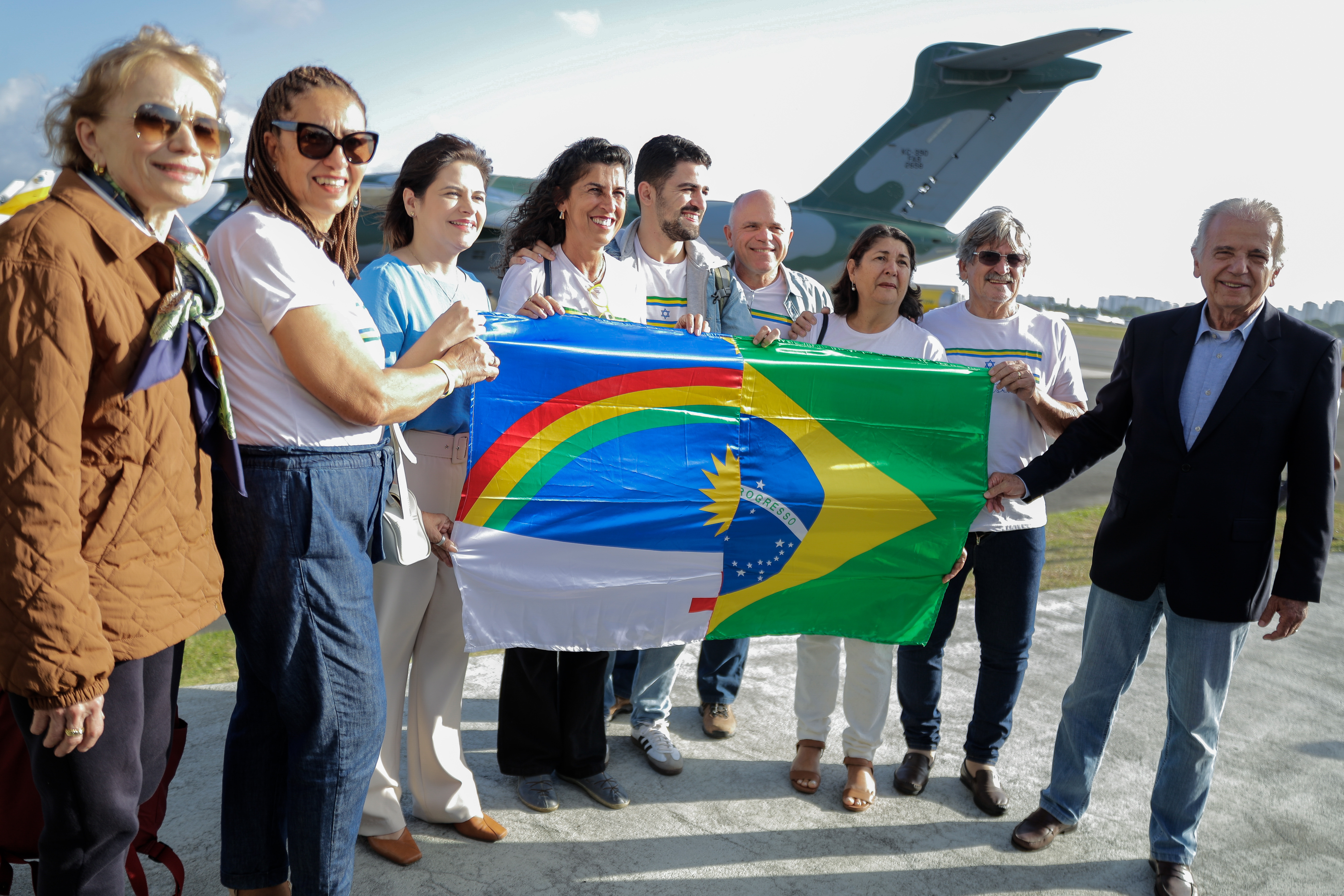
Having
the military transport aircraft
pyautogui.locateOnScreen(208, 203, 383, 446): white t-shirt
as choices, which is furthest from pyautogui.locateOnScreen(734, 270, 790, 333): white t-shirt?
the military transport aircraft

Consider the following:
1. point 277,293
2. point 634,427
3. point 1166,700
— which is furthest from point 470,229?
point 1166,700

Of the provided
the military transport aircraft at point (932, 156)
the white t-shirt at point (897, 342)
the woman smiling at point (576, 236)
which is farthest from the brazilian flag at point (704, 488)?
the military transport aircraft at point (932, 156)

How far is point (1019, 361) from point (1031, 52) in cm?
1527

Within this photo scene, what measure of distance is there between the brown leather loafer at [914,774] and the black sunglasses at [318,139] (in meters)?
2.72

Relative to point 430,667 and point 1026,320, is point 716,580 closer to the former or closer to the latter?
point 430,667

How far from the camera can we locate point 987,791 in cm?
303

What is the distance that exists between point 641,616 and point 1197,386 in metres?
1.86

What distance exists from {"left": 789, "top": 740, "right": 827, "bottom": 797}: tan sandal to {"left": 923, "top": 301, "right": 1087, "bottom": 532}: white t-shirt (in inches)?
39.1

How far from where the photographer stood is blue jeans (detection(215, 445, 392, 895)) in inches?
69.6

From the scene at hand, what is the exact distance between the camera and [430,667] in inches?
105

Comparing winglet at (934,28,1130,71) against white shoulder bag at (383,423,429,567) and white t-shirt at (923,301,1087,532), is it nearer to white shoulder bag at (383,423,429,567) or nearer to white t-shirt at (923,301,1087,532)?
white t-shirt at (923,301,1087,532)

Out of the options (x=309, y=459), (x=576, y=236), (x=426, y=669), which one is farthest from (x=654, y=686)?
(x=309, y=459)

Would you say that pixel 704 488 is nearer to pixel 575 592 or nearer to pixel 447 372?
pixel 575 592

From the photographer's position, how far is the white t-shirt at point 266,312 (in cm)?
169
